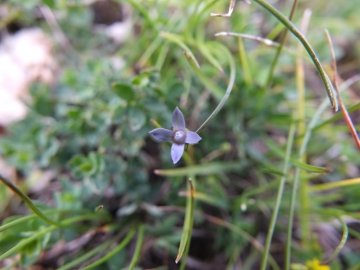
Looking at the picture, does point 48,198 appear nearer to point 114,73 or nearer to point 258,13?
point 114,73

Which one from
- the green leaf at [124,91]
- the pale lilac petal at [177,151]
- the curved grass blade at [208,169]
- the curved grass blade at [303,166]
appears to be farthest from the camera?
the curved grass blade at [208,169]

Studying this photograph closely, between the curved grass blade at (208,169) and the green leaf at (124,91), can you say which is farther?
the curved grass blade at (208,169)

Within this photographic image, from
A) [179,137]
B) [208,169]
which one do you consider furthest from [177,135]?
[208,169]

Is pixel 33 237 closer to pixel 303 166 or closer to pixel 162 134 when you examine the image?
pixel 162 134

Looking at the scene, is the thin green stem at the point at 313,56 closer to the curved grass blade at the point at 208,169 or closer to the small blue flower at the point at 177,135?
the small blue flower at the point at 177,135

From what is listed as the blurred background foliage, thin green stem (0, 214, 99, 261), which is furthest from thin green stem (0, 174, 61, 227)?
the blurred background foliage

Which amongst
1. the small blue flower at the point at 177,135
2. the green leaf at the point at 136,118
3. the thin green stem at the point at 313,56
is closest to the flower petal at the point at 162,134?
the small blue flower at the point at 177,135

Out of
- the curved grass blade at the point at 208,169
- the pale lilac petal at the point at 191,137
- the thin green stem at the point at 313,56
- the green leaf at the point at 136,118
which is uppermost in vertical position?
the thin green stem at the point at 313,56

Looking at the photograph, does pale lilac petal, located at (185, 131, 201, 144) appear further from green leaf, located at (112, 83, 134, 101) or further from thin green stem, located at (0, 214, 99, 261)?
thin green stem, located at (0, 214, 99, 261)
